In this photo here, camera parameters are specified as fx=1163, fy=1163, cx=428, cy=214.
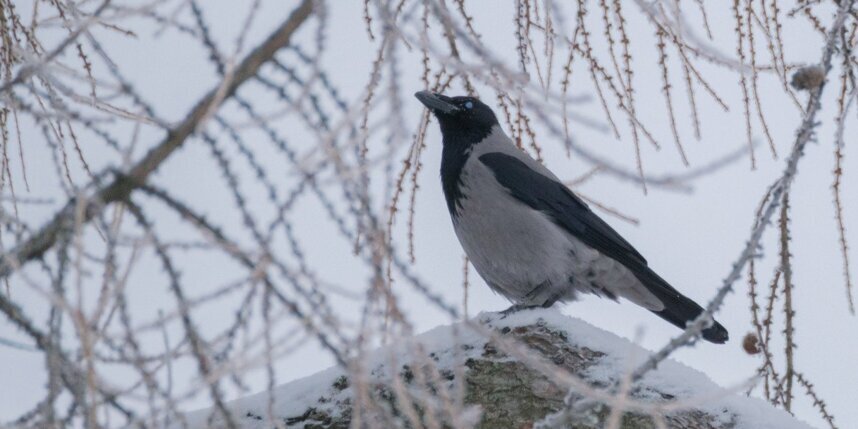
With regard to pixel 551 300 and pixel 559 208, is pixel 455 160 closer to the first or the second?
pixel 559 208

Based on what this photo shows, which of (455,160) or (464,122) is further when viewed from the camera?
(464,122)

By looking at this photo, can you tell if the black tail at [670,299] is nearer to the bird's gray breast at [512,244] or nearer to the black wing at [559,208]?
the black wing at [559,208]

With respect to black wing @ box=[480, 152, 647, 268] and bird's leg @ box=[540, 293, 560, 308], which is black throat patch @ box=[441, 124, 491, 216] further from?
bird's leg @ box=[540, 293, 560, 308]

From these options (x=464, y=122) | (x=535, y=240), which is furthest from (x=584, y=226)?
(x=464, y=122)

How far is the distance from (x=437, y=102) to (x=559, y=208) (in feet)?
2.13

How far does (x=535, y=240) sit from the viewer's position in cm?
445

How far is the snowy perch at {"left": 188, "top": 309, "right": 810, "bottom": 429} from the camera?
294cm

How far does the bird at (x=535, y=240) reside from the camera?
4.43 m

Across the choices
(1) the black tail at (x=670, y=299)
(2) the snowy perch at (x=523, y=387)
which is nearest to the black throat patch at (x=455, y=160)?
(1) the black tail at (x=670, y=299)

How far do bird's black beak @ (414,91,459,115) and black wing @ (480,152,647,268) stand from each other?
0.27 m

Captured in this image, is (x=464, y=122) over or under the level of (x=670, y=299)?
over

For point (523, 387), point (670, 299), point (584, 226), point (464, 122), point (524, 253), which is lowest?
point (523, 387)

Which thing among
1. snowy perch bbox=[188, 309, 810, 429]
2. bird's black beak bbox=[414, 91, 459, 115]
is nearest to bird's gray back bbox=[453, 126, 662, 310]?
bird's black beak bbox=[414, 91, 459, 115]

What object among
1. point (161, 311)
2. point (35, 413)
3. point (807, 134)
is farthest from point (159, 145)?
point (807, 134)
